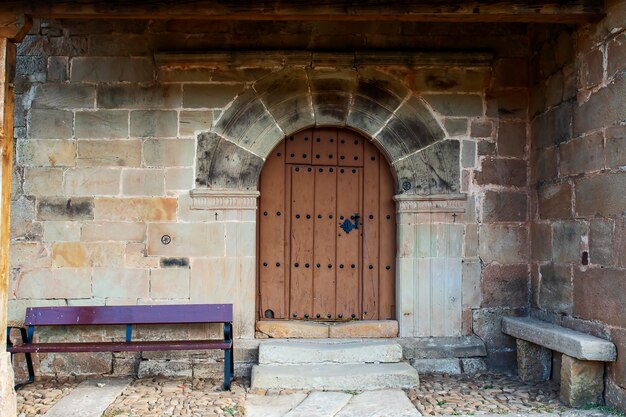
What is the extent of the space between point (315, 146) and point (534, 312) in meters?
2.38

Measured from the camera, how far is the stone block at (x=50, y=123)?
503 centimetres

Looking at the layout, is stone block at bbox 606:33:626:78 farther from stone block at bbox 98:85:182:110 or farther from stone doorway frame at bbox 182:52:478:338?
stone block at bbox 98:85:182:110

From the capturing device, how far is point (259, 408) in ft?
13.4

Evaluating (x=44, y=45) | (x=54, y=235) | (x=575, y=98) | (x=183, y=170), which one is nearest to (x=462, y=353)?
(x=575, y=98)

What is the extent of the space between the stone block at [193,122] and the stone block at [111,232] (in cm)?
90

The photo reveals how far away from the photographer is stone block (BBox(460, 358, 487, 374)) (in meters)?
5.03

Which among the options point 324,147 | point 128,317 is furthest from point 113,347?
point 324,147

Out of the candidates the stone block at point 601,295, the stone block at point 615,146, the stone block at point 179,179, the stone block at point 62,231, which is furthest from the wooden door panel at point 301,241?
the stone block at point 615,146

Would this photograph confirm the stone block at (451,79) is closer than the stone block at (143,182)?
No

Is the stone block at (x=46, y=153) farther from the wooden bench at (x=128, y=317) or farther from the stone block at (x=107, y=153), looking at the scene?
the wooden bench at (x=128, y=317)

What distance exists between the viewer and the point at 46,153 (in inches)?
198

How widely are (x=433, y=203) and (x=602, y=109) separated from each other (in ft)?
5.03

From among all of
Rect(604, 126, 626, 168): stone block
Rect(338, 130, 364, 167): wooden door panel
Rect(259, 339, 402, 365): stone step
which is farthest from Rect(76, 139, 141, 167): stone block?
Rect(604, 126, 626, 168): stone block

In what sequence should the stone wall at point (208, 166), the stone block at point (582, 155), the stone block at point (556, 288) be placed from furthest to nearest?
the stone wall at point (208, 166) < the stone block at point (556, 288) < the stone block at point (582, 155)
